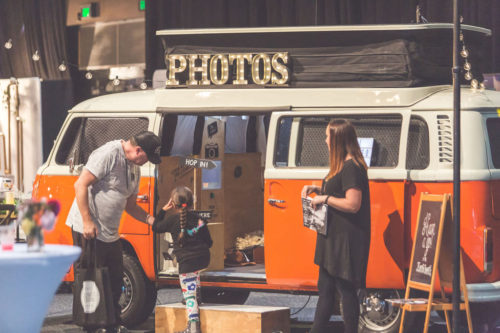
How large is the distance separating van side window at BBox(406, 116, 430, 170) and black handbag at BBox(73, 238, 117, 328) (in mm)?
2662

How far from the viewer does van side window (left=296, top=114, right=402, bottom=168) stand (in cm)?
839

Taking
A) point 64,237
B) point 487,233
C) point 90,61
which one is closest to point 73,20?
point 90,61

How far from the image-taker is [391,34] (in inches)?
338

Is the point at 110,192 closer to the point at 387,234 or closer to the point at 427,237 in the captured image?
the point at 387,234

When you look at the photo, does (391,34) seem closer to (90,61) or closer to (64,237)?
(64,237)

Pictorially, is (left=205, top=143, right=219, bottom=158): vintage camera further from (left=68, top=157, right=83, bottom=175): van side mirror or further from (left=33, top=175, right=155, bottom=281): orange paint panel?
(left=68, top=157, right=83, bottom=175): van side mirror

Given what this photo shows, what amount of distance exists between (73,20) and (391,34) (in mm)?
9228

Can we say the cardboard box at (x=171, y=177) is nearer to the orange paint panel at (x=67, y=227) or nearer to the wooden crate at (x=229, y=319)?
the orange paint panel at (x=67, y=227)

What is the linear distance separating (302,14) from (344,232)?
22.9 feet

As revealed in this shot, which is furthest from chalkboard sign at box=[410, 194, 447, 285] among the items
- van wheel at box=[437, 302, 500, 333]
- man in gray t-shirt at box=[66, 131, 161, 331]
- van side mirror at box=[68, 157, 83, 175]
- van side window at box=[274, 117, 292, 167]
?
van side mirror at box=[68, 157, 83, 175]

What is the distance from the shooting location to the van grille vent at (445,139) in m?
8.14

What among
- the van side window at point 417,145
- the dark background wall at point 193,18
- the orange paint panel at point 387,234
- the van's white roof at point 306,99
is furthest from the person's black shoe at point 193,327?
the dark background wall at point 193,18

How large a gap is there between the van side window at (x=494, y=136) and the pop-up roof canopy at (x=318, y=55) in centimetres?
71

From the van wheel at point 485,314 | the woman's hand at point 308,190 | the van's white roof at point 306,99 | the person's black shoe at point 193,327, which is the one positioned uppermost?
the van's white roof at point 306,99
